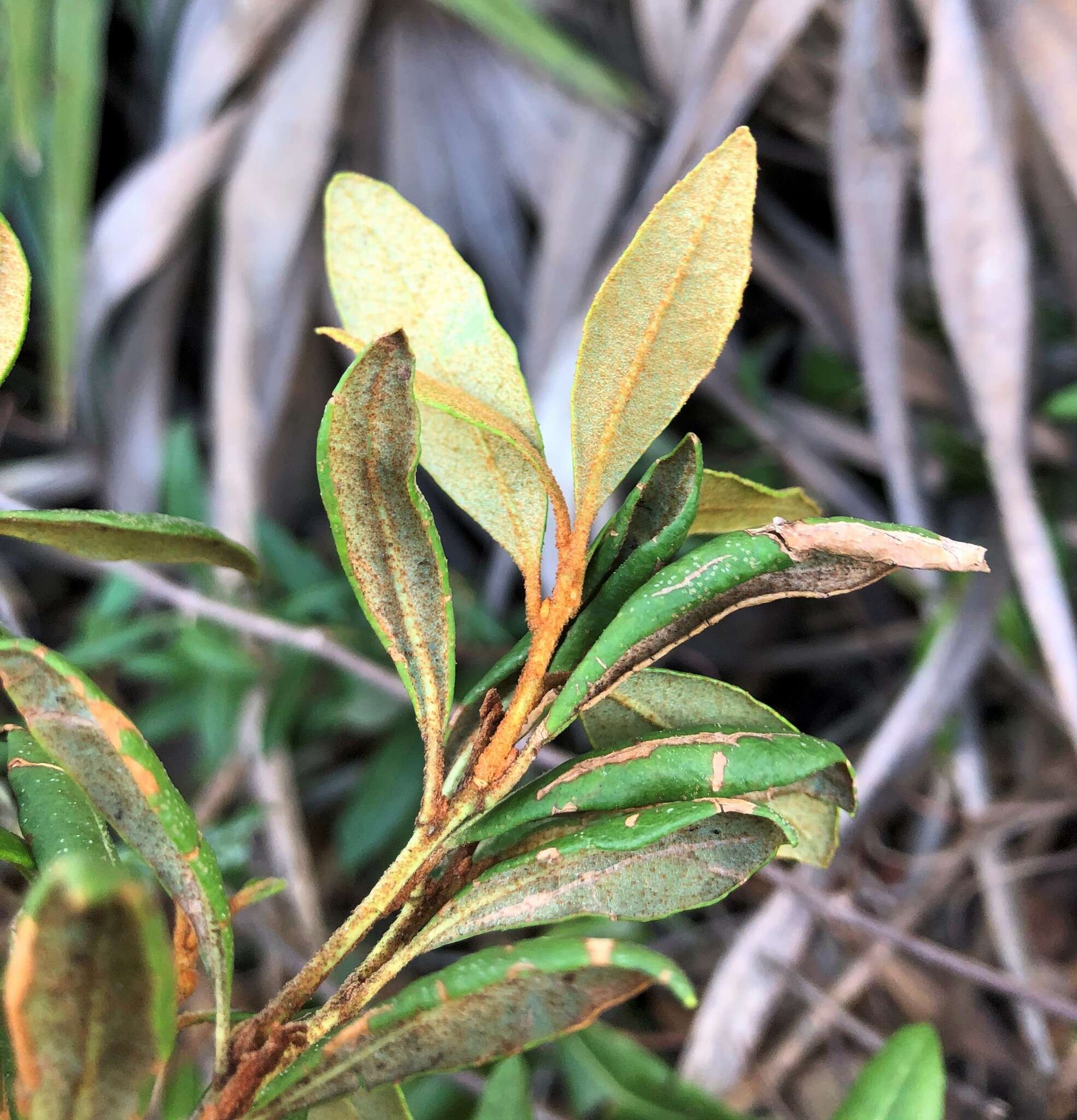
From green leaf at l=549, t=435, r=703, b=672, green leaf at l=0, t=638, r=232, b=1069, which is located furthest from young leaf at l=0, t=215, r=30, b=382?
green leaf at l=549, t=435, r=703, b=672

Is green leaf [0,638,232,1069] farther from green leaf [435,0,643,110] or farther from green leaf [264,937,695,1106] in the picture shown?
green leaf [435,0,643,110]

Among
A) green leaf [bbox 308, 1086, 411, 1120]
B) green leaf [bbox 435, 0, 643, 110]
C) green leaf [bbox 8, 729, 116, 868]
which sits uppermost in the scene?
green leaf [bbox 435, 0, 643, 110]

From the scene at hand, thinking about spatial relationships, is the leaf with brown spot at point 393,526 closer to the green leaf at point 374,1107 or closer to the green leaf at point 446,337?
the green leaf at point 446,337

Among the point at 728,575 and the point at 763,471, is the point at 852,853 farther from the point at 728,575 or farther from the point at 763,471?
the point at 728,575

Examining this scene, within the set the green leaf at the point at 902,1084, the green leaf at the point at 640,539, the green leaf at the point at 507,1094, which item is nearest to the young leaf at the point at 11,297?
the green leaf at the point at 640,539

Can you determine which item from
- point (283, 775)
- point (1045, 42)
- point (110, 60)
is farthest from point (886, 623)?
point (110, 60)

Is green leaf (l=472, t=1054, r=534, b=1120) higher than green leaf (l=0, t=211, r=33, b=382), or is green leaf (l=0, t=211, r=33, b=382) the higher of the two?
green leaf (l=0, t=211, r=33, b=382)
